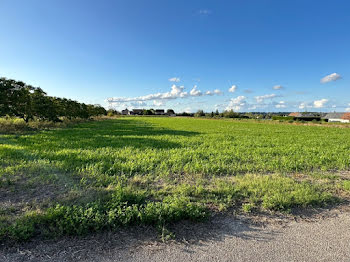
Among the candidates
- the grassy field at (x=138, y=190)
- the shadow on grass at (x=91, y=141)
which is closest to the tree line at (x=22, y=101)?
the shadow on grass at (x=91, y=141)

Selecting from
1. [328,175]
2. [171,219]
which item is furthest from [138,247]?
[328,175]

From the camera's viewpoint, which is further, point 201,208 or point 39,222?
point 201,208

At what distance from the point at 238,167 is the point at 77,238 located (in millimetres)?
5802

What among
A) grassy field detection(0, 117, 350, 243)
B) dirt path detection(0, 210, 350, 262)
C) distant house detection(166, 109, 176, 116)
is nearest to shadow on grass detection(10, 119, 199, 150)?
grassy field detection(0, 117, 350, 243)

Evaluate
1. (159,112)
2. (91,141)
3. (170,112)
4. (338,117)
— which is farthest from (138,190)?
(159,112)

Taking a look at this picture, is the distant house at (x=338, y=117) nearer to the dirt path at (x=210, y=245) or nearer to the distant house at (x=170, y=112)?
the distant house at (x=170, y=112)

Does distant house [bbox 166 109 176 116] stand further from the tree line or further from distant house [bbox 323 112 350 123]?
the tree line

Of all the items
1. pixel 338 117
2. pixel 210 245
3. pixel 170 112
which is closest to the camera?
pixel 210 245

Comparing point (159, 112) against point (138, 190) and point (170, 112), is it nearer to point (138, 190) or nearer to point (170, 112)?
point (170, 112)

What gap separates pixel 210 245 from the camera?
291 centimetres

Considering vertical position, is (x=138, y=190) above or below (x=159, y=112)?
below

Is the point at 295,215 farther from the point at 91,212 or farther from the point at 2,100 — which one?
the point at 2,100

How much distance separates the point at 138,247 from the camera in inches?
112

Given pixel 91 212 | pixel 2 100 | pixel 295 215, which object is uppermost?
pixel 2 100
